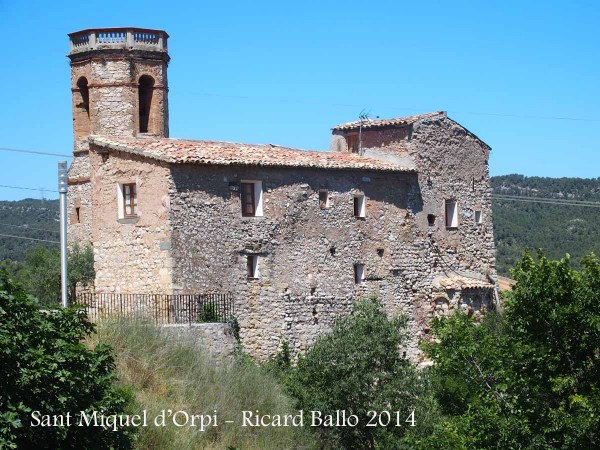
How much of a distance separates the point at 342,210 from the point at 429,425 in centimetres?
732

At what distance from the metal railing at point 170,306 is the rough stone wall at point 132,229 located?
11.4 inches

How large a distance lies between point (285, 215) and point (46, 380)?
41.2ft

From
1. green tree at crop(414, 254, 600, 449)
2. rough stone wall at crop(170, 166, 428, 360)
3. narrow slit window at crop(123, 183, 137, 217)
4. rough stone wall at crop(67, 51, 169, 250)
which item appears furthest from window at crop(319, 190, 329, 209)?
green tree at crop(414, 254, 600, 449)

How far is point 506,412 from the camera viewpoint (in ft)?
56.3

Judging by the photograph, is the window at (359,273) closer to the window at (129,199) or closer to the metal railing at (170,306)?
the metal railing at (170,306)

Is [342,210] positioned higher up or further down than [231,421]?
higher up

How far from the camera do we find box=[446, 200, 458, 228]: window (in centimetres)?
3100

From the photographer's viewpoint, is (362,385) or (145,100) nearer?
(362,385)

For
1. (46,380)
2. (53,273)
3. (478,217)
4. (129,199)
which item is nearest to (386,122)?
(478,217)

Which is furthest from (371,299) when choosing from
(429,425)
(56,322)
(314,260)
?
(56,322)

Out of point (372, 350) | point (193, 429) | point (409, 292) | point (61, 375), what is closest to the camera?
point (61, 375)

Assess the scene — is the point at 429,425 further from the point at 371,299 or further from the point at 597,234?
the point at 597,234

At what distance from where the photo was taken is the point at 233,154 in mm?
26297

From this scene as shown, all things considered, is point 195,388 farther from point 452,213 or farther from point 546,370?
point 452,213
